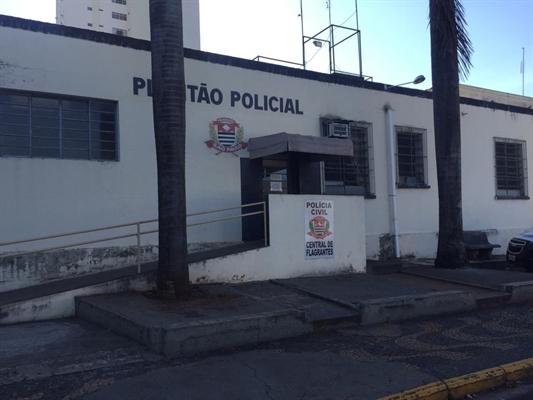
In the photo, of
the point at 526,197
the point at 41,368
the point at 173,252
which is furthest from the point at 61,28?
the point at 526,197

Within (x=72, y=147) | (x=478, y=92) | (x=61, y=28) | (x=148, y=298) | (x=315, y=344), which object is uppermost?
(x=478, y=92)

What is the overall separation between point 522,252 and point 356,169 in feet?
16.4

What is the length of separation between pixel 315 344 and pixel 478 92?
2884 centimetres

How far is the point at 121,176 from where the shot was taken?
10.5 m

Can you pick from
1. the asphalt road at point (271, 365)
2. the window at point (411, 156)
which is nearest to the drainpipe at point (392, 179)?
the window at point (411, 156)

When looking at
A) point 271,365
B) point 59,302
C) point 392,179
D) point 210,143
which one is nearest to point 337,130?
point 392,179

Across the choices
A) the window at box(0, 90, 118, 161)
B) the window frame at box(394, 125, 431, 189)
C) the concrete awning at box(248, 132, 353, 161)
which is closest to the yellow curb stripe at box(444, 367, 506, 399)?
the concrete awning at box(248, 132, 353, 161)

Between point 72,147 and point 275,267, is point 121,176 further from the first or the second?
point 275,267

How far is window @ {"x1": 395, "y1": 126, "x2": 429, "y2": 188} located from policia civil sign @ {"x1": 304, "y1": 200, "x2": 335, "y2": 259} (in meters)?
4.93

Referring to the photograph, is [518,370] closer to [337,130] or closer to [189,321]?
[189,321]

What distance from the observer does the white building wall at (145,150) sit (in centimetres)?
959

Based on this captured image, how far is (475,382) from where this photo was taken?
209 inches

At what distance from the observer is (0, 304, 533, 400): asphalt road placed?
489 centimetres

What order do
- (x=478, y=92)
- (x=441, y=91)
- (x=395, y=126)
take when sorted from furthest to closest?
(x=478, y=92)
(x=395, y=126)
(x=441, y=91)
